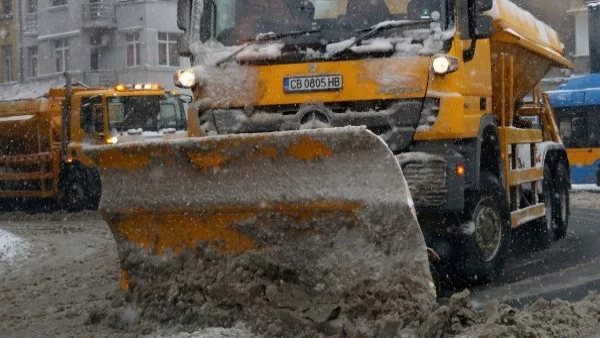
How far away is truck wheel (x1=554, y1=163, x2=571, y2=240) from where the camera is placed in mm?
12633

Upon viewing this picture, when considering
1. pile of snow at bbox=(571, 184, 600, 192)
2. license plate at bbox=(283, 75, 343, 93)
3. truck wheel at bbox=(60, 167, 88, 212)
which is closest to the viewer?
license plate at bbox=(283, 75, 343, 93)

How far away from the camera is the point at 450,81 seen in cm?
820

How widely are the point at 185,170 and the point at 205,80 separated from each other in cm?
163

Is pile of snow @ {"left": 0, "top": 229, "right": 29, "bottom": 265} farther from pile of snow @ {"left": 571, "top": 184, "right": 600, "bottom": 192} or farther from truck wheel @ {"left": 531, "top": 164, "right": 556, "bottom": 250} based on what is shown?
pile of snow @ {"left": 571, "top": 184, "right": 600, "bottom": 192}

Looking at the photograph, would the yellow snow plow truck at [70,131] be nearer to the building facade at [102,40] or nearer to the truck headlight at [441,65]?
the truck headlight at [441,65]

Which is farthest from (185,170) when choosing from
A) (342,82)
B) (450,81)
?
(450,81)

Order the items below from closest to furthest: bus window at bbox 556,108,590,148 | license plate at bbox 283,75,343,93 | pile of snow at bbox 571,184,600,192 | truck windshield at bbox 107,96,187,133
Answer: license plate at bbox 283,75,343,93 < truck windshield at bbox 107,96,187,133 < pile of snow at bbox 571,184,600,192 < bus window at bbox 556,108,590,148

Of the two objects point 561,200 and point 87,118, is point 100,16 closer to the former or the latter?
point 87,118

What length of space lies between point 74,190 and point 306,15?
39.8 feet

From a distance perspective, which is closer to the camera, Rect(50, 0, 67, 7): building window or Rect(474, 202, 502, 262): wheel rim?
Rect(474, 202, 502, 262): wheel rim

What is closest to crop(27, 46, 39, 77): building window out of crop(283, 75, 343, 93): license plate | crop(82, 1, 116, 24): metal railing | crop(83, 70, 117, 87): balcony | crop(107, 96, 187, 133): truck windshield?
crop(82, 1, 116, 24): metal railing

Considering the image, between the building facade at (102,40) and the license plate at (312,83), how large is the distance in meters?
32.5

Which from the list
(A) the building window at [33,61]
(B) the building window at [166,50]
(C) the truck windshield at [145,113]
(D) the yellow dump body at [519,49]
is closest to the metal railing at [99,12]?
(B) the building window at [166,50]

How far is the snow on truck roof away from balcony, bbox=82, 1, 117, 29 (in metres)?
31.4
